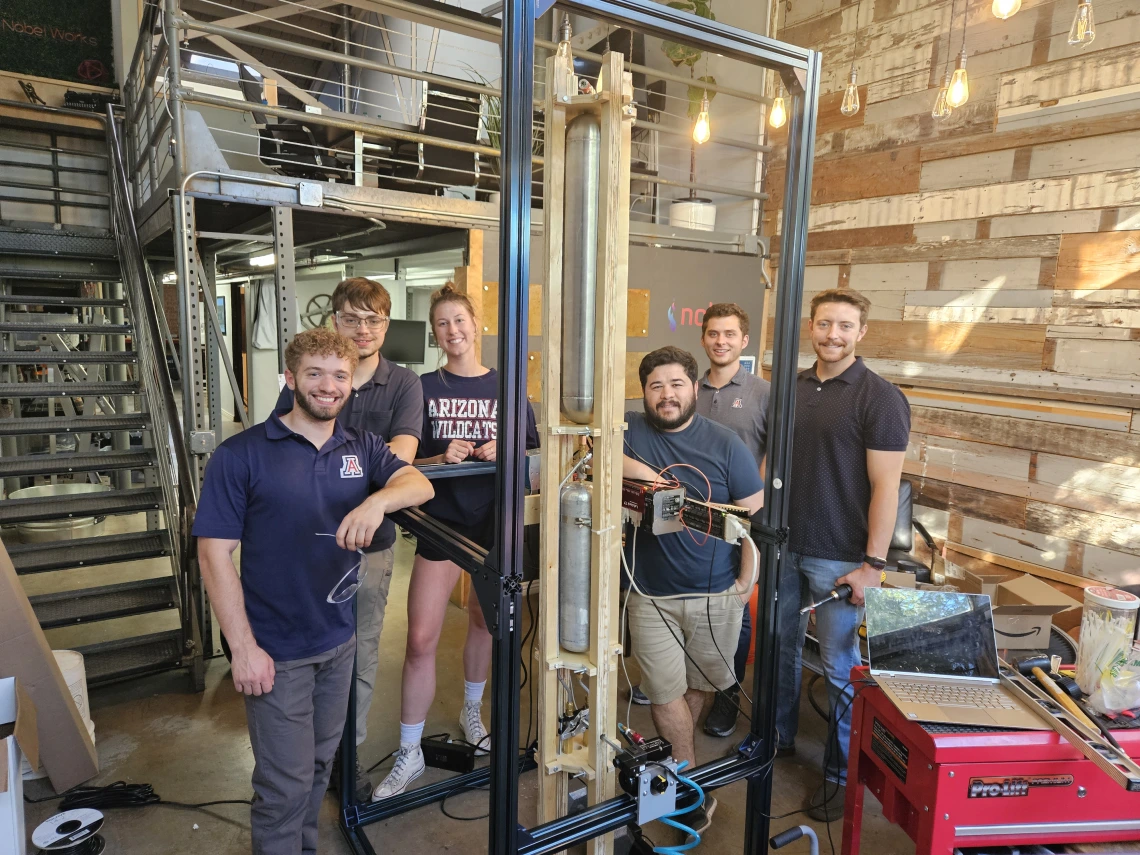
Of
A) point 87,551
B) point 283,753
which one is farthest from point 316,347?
point 87,551

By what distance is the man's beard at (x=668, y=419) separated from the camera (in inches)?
84.9

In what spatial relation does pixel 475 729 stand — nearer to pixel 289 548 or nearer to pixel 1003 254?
pixel 289 548

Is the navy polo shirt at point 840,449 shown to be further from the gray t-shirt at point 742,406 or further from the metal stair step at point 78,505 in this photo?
the metal stair step at point 78,505

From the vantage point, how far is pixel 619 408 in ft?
4.69

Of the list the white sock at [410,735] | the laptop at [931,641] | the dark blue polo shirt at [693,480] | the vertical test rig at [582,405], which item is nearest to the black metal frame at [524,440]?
the vertical test rig at [582,405]

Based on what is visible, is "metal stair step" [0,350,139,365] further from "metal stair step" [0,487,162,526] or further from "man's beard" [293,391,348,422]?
"man's beard" [293,391,348,422]

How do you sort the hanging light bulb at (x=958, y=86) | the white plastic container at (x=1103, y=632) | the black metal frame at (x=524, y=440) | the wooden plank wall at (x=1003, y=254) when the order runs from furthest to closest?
the wooden plank wall at (x=1003, y=254)
the hanging light bulb at (x=958, y=86)
the white plastic container at (x=1103, y=632)
the black metal frame at (x=524, y=440)

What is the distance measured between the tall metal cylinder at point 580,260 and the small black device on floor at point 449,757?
5.74 feet

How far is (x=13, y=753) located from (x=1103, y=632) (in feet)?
9.23

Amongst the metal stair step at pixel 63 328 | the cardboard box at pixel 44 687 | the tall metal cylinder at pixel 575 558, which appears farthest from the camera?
the metal stair step at pixel 63 328

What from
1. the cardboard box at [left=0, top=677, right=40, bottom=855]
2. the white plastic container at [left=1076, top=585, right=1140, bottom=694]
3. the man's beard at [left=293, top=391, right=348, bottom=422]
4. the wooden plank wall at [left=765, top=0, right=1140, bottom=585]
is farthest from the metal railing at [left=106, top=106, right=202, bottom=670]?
the wooden plank wall at [left=765, top=0, right=1140, bottom=585]

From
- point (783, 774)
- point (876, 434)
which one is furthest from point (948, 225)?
point (783, 774)

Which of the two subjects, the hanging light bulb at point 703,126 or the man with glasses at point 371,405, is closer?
the man with glasses at point 371,405

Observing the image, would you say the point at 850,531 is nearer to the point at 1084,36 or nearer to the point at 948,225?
the point at 1084,36
